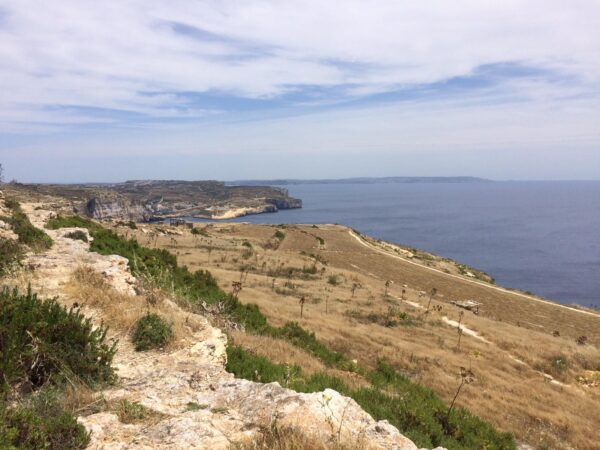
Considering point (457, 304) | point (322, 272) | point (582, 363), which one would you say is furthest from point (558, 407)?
point (322, 272)

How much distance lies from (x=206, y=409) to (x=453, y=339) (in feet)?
50.1

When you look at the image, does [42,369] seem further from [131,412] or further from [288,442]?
[288,442]

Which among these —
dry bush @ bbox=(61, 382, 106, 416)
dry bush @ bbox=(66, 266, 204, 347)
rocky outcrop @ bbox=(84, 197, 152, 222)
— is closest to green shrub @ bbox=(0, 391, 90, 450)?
dry bush @ bbox=(61, 382, 106, 416)

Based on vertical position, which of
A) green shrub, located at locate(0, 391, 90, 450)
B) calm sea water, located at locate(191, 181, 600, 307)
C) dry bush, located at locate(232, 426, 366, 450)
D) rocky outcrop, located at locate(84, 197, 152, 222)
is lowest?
calm sea water, located at locate(191, 181, 600, 307)

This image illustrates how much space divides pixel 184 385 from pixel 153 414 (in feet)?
2.96

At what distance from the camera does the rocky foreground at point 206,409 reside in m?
4.06

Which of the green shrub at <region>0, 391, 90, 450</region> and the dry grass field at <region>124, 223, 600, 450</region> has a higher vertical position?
the green shrub at <region>0, 391, 90, 450</region>

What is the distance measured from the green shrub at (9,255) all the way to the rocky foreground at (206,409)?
167 inches

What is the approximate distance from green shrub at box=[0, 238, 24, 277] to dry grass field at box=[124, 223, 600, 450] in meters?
5.31

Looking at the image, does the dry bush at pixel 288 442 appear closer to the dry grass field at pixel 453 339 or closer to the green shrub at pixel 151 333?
the green shrub at pixel 151 333

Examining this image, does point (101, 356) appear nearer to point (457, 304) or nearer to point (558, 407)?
point (558, 407)

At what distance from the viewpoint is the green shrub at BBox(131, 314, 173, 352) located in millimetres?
6789

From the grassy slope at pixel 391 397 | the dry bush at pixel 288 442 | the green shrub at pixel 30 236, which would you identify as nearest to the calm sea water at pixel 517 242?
the grassy slope at pixel 391 397

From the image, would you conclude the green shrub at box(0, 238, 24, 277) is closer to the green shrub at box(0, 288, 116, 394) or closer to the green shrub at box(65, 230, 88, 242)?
the green shrub at box(0, 288, 116, 394)
